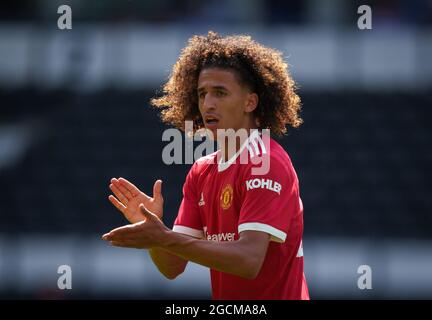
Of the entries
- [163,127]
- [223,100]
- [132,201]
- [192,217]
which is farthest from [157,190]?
[163,127]

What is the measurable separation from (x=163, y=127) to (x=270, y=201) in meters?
8.55

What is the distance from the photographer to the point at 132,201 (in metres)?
5.76

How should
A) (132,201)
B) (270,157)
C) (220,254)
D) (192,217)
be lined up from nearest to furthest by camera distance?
(220,254) < (270,157) < (132,201) < (192,217)

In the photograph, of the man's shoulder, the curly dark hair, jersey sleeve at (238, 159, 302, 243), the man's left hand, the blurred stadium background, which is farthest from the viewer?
the blurred stadium background

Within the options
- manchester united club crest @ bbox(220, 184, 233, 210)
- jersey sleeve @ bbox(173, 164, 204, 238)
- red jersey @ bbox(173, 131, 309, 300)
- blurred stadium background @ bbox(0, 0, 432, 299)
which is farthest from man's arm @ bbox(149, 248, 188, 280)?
blurred stadium background @ bbox(0, 0, 432, 299)

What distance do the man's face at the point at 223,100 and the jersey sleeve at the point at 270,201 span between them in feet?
1.45

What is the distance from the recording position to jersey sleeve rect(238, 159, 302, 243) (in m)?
5.14

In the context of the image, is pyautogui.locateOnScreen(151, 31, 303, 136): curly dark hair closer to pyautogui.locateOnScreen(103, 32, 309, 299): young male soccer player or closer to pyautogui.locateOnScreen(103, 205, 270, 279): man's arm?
pyautogui.locateOnScreen(103, 32, 309, 299): young male soccer player

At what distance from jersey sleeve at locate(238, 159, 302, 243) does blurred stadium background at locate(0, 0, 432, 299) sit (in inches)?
281

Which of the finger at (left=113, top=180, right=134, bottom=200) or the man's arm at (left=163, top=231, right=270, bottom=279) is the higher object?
the finger at (left=113, top=180, right=134, bottom=200)

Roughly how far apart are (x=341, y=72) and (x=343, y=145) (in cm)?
115

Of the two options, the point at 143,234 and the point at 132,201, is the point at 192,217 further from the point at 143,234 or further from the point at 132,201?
the point at 143,234

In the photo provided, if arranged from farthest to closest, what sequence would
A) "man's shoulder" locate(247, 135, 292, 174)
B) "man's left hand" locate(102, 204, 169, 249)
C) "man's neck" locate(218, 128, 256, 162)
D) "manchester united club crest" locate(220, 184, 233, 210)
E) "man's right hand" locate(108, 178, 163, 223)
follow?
"man's right hand" locate(108, 178, 163, 223) < "man's neck" locate(218, 128, 256, 162) < "manchester united club crest" locate(220, 184, 233, 210) < "man's shoulder" locate(247, 135, 292, 174) < "man's left hand" locate(102, 204, 169, 249)

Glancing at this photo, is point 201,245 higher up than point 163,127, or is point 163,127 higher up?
point 163,127
